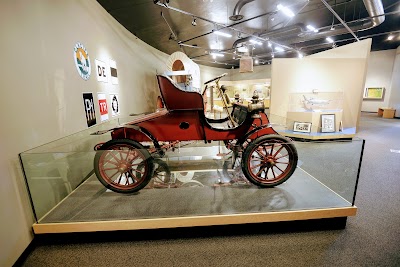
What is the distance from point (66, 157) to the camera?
205cm

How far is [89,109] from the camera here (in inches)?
114

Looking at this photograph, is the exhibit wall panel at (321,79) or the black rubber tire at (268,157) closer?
the black rubber tire at (268,157)

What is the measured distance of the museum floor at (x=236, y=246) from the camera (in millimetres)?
1562

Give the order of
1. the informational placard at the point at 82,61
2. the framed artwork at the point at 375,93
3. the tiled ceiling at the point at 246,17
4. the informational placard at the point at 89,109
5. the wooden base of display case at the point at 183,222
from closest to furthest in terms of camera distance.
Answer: the wooden base of display case at the point at 183,222, the informational placard at the point at 82,61, the informational placard at the point at 89,109, the tiled ceiling at the point at 246,17, the framed artwork at the point at 375,93

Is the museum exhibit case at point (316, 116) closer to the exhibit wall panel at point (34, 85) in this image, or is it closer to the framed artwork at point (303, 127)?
the framed artwork at point (303, 127)

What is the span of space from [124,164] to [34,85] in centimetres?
114

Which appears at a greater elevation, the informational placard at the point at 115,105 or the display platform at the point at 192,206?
the informational placard at the point at 115,105

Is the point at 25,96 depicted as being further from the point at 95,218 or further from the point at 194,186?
the point at 194,186

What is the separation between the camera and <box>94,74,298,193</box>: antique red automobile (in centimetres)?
202

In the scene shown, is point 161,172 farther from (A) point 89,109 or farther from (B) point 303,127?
(B) point 303,127

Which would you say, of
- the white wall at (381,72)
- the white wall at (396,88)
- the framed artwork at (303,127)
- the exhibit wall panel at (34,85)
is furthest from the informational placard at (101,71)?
the white wall at (381,72)

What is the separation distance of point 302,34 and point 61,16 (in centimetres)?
723

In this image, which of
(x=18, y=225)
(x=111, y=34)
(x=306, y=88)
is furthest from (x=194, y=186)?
(x=306, y=88)

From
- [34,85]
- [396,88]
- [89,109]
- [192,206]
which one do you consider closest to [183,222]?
[192,206]
